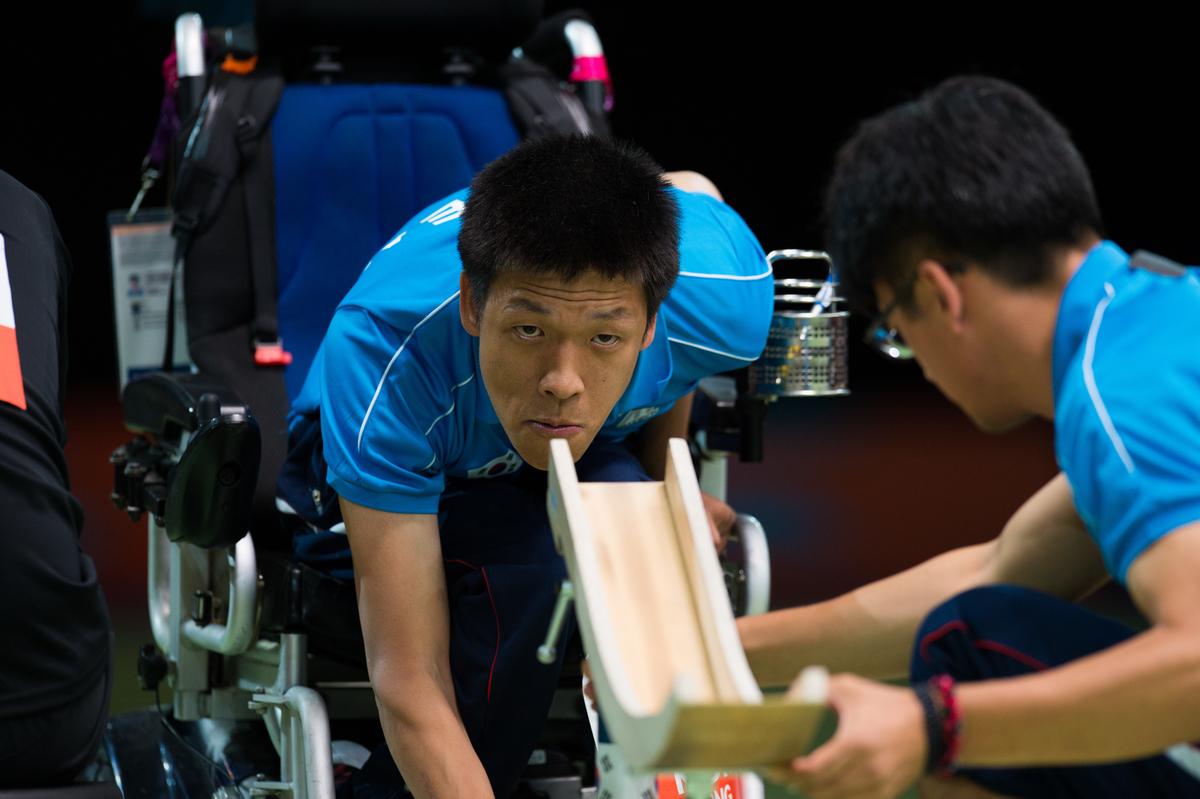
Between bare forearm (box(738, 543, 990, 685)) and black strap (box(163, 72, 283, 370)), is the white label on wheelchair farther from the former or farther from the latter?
bare forearm (box(738, 543, 990, 685))

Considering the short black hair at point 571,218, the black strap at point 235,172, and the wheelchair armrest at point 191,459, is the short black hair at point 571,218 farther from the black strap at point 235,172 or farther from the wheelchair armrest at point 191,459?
the black strap at point 235,172

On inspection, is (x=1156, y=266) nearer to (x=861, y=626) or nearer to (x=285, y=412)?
(x=861, y=626)

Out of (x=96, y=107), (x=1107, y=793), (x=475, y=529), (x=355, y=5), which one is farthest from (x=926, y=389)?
(x=1107, y=793)

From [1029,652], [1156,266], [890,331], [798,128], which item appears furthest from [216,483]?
[798,128]

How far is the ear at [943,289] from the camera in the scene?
141 cm

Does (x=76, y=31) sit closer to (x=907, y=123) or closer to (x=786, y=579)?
(x=786, y=579)

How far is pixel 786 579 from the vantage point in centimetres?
391

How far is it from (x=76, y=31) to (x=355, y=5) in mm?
2523

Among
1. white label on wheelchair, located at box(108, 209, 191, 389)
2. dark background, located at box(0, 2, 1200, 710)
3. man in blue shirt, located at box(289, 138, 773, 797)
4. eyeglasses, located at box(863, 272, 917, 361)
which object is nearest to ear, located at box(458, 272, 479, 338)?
man in blue shirt, located at box(289, 138, 773, 797)

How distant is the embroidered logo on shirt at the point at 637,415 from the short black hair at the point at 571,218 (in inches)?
10.0

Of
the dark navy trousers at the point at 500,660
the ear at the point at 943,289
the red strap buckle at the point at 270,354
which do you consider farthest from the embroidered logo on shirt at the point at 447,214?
the ear at the point at 943,289

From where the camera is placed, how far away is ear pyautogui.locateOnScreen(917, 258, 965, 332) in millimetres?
1414

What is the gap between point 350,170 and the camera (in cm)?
279

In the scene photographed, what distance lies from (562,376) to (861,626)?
43 centimetres
